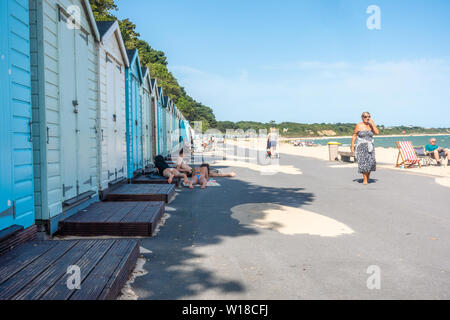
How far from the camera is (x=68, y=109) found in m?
5.67

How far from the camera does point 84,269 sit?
3305 mm

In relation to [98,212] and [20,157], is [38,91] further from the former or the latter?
[98,212]

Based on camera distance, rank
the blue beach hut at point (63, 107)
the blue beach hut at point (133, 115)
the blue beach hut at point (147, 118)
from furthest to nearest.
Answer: the blue beach hut at point (147, 118) → the blue beach hut at point (133, 115) → the blue beach hut at point (63, 107)

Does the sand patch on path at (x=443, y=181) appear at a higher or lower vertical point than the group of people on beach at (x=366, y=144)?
→ lower

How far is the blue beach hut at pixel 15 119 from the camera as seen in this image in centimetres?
379

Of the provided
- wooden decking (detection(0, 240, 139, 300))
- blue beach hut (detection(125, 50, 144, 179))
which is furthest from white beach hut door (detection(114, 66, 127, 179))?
wooden decking (detection(0, 240, 139, 300))

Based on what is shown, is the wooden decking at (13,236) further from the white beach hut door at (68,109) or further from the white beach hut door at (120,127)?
the white beach hut door at (120,127)

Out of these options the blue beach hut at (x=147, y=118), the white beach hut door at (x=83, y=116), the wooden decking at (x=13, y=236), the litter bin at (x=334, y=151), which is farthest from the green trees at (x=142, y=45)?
the wooden decking at (x=13, y=236)

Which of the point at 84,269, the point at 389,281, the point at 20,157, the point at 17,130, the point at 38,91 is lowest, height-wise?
the point at 389,281

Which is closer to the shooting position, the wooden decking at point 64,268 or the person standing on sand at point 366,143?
the wooden decking at point 64,268

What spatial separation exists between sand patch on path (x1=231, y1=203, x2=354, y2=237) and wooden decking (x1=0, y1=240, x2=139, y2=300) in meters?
2.46

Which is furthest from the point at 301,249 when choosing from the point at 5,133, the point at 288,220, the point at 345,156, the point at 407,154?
the point at 345,156

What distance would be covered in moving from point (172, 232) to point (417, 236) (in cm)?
344
